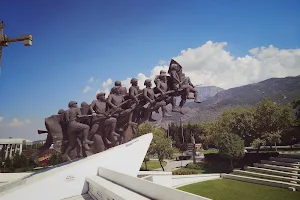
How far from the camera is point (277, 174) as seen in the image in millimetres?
17828

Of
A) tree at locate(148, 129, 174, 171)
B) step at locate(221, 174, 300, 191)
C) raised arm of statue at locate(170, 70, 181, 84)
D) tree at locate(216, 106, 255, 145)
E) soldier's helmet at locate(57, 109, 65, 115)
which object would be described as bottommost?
step at locate(221, 174, 300, 191)

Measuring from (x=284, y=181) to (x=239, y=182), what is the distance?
301 centimetres

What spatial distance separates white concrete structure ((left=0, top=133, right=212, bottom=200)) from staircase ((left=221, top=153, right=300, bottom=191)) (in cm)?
1010

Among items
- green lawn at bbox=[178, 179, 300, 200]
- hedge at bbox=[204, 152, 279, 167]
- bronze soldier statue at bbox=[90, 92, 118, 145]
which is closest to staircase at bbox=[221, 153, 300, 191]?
green lawn at bbox=[178, 179, 300, 200]

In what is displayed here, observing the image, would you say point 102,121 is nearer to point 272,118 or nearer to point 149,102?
point 149,102

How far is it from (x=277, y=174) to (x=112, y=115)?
14.3 metres

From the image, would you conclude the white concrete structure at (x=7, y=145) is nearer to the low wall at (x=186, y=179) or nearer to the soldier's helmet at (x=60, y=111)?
the soldier's helmet at (x=60, y=111)

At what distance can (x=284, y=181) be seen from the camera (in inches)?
629

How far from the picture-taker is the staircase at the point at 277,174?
15336 mm

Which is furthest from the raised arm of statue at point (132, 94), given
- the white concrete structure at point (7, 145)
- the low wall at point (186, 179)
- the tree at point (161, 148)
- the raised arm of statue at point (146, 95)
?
the white concrete structure at point (7, 145)

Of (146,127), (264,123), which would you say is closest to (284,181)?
(264,123)

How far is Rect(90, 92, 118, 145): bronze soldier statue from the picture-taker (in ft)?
37.3

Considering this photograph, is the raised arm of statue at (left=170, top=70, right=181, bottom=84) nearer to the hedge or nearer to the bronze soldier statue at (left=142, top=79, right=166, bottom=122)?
the bronze soldier statue at (left=142, top=79, right=166, bottom=122)

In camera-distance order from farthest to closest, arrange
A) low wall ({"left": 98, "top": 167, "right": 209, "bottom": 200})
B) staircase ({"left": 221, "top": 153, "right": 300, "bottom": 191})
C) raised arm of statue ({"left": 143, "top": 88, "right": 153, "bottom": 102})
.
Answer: staircase ({"left": 221, "top": 153, "right": 300, "bottom": 191})
raised arm of statue ({"left": 143, "top": 88, "right": 153, "bottom": 102})
low wall ({"left": 98, "top": 167, "right": 209, "bottom": 200})
